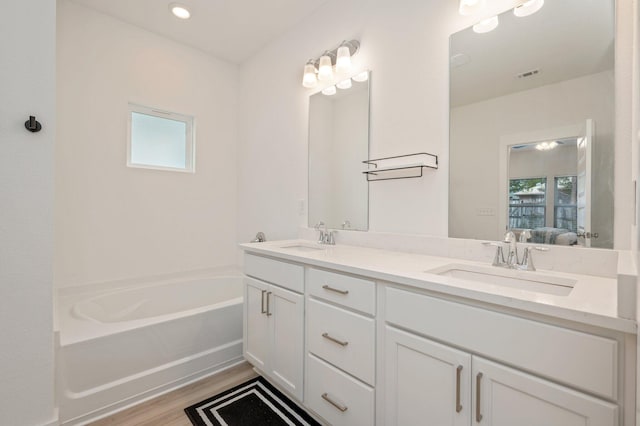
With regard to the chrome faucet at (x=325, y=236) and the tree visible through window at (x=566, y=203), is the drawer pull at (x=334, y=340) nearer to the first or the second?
the chrome faucet at (x=325, y=236)

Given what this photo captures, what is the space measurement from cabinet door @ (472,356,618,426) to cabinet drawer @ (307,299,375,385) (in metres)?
0.40

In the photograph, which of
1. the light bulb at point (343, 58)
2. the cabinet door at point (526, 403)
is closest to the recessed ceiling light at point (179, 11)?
the light bulb at point (343, 58)

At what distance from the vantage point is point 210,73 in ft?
9.61

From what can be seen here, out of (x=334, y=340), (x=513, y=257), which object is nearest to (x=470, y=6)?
(x=513, y=257)

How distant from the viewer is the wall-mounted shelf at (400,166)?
159 centimetres

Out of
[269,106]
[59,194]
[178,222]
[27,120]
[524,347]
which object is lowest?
[524,347]

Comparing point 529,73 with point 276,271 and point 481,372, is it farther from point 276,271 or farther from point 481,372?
point 276,271

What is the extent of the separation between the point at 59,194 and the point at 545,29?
10.1 ft

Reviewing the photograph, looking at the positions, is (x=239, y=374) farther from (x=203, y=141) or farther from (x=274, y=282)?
(x=203, y=141)

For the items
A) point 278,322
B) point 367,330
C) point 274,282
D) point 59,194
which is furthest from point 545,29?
point 59,194

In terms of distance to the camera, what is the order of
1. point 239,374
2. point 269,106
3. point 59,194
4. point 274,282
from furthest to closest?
point 269,106 → point 59,194 → point 239,374 → point 274,282

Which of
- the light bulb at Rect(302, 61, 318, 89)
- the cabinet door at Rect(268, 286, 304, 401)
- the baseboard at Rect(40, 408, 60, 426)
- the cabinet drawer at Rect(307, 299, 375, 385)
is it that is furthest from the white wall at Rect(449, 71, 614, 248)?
the baseboard at Rect(40, 408, 60, 426)

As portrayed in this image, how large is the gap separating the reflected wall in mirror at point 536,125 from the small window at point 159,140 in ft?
7.83

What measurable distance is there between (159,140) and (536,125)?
9.24 feet
